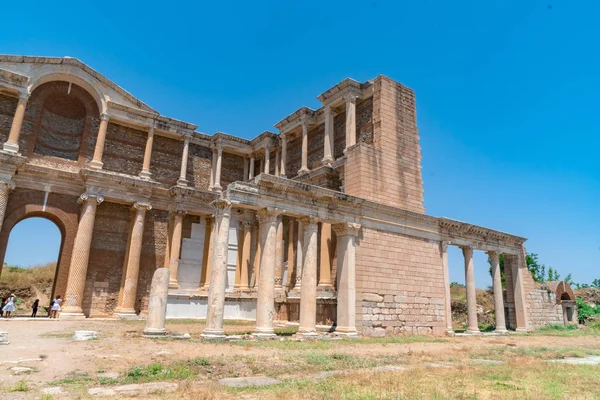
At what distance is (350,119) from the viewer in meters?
20.9

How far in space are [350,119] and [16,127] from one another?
17.4 m

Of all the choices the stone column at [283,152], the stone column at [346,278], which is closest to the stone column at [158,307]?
the stone column at [346,278]

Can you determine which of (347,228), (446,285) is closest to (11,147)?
(347,228)

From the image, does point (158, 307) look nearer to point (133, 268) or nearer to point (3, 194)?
point (133, 268)

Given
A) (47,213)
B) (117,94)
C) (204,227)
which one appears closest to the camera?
(47,213)

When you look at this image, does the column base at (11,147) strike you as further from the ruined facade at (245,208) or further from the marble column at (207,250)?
the marble column at (207,250)

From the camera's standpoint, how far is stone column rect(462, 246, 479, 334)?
19.8 meters

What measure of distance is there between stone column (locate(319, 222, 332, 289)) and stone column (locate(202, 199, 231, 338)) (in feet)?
20.9

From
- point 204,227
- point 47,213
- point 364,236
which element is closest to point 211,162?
point 204,227

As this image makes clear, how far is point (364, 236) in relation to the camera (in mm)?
16250

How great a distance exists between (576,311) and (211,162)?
88.8ft

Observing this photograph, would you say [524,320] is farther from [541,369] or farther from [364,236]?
[541,369]

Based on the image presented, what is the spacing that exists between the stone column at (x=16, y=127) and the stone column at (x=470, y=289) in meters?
23.8

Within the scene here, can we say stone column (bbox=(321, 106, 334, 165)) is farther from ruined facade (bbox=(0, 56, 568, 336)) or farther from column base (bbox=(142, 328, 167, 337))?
column base (bbox=(142, 328, 167, 337))
